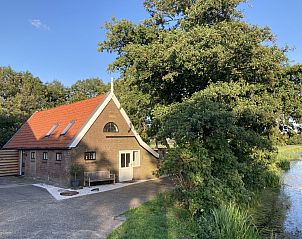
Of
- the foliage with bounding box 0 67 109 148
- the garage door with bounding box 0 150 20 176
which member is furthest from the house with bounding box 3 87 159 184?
the foliage with bounding box 0 67 109 148

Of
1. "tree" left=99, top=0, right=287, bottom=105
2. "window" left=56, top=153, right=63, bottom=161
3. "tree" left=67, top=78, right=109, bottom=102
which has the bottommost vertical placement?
"window" left=56, top=153, right=63, bottom=161

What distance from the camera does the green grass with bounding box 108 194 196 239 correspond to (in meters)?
8.12

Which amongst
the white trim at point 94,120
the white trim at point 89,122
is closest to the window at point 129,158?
the white trim at point 94,120

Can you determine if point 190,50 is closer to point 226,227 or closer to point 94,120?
point 94,120

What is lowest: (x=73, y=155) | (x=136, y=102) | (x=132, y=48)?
(x=73, y=155)

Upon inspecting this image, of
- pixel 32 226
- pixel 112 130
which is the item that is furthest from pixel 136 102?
pixel 32 226

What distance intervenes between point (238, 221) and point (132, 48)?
10.5 meters

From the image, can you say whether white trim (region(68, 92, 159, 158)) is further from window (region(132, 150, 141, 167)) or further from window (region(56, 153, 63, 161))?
window (region(56, 153, 63, 161))

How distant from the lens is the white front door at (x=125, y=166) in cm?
2002

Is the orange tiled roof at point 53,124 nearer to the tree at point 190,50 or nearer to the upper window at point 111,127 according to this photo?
the upper window at point 111,127

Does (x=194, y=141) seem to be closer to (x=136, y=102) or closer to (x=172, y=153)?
(x=172, y=153)

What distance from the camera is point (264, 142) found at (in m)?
14.8

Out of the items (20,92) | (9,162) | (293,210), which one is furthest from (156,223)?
(20,92)

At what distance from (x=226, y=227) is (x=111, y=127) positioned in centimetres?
1281
